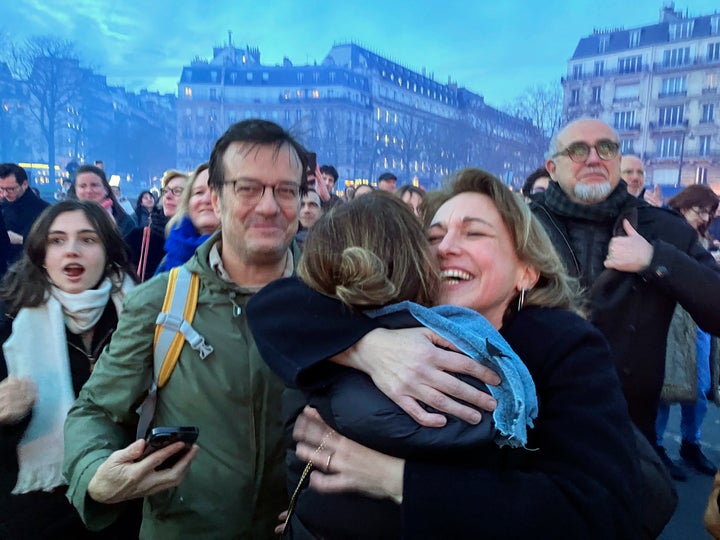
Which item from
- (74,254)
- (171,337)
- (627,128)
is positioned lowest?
(171,337)

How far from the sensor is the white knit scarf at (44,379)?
217cm

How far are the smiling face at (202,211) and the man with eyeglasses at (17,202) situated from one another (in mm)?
3903

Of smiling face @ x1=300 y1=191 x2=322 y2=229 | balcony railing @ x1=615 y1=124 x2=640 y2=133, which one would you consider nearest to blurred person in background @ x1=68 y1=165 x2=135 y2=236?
smiling face @ x1=300 y1=191 x2=322 y2=229

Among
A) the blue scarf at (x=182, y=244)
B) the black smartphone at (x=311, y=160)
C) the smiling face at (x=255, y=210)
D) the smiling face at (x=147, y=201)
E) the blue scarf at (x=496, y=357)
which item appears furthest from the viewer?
the smiling face at (x=147, y=201)

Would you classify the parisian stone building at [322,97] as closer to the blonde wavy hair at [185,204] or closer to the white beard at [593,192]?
the blonde wavy hair at [185,204]

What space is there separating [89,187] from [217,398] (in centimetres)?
503

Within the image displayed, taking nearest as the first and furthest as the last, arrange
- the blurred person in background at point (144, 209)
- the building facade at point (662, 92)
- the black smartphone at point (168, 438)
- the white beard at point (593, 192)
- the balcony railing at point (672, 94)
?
1. the black smartphone at point (168, 438)
2. the white beard at point (593, 192)
3. the blurred person in background at point (144, 209)
4. the building facade at point (662, 92)
5. the balcony railing at point (672, 94)

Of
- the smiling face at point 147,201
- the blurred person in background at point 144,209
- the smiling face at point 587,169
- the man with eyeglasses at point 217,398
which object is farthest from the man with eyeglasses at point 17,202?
the smiling face at point 587,169

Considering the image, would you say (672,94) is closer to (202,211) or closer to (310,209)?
(310,209)

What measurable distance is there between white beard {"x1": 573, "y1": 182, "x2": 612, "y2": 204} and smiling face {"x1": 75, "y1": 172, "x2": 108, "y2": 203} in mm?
5115

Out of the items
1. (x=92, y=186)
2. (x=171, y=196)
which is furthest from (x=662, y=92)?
(x=171, y=196)

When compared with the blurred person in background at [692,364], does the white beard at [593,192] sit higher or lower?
higher

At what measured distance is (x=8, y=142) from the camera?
208 ft

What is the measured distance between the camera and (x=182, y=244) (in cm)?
322
